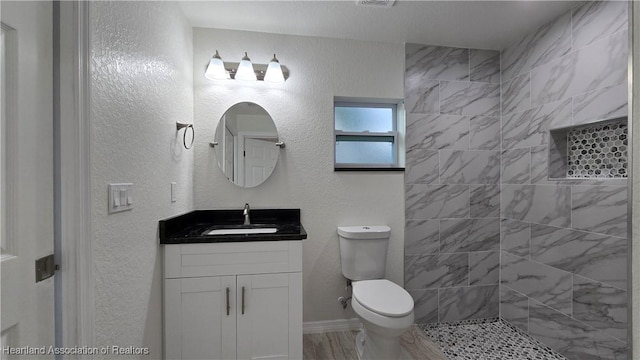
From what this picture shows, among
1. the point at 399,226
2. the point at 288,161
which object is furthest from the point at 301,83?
the point at 399,226

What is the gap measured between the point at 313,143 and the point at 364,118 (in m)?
0.54

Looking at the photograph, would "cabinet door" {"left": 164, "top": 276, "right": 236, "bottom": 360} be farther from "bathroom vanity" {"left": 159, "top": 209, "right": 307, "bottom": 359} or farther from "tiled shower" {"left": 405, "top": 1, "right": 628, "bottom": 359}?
"tiled shower" {"left": 405, "top": 1, "right": 628, "bottom": 359}

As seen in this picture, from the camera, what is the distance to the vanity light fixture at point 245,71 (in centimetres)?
192

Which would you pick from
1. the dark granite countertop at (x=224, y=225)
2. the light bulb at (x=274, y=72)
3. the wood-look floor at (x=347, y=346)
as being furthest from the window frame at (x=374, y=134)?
the wood-look floor at (x=347, y=346)

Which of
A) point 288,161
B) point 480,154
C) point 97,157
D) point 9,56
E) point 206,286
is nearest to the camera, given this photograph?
point 9,56

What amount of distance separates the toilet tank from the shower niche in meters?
1.27

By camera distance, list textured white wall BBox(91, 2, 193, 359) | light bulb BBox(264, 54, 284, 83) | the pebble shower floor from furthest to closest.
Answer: light bulb BBox(264, 54, 284, 83) < the pebble shower floor < textured white wall BBox(91, 2, 193, 359)

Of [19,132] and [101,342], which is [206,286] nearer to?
[101,342]

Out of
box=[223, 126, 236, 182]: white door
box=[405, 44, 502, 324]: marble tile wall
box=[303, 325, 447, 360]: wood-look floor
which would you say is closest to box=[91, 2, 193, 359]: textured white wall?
box=[223, 126, 236, 182]: white door

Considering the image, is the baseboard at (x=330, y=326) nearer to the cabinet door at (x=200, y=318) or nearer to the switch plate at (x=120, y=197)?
the cabinet door at (x=200, y=318)

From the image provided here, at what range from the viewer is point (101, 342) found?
99 cm

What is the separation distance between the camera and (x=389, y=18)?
6.23ft

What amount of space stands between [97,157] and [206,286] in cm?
89

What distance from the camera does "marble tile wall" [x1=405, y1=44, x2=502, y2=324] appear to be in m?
2.23
